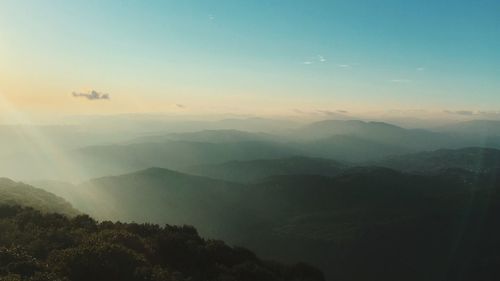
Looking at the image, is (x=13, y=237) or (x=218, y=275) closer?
(x=218, y=275)

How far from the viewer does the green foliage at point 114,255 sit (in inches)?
1486

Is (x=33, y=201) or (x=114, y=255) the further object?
(x=33, y=201)

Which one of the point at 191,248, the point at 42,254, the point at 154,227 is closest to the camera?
the point at 42,254

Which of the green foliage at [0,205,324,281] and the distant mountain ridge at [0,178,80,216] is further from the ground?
the green foliage at [0,205,324,281]

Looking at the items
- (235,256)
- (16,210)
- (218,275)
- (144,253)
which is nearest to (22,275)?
(144,253)

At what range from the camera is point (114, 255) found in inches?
1612

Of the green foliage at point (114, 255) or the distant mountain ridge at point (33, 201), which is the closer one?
the green foliage at point (114, 255)

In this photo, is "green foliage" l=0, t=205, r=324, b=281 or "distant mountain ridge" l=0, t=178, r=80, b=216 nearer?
"green foliage" l=0, t=205, r=324, b=281

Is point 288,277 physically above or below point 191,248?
below

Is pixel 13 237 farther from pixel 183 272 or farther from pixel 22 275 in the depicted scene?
pixel 183 272

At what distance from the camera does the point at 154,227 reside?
63094mm

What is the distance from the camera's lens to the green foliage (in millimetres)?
37750

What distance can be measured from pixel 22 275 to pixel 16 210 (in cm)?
4117

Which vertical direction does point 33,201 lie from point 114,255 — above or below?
below
